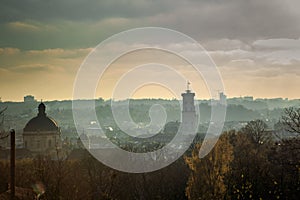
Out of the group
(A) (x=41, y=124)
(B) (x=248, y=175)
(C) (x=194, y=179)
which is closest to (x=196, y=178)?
(C) (x=194, y=179)

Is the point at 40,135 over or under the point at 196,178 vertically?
over

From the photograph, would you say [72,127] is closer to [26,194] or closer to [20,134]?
[20,134]

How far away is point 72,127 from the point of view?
8606cm

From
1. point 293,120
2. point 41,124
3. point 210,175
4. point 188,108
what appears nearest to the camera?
point 293,120

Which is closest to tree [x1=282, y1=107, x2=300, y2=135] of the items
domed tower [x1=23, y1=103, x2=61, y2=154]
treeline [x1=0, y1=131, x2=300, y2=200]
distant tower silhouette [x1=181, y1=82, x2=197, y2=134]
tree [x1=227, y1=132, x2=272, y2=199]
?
treeline [x1=0, y1=131, x2=300, y2=200]

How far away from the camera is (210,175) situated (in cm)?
1891

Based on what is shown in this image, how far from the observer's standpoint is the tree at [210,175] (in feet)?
58.5

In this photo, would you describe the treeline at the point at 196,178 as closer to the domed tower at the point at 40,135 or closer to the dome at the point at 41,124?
the domed tower at the point at 40,135

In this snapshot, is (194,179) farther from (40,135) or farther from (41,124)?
(41,124)

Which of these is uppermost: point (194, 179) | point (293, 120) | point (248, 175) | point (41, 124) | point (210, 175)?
point (293, 120)

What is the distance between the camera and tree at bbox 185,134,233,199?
58.5ft

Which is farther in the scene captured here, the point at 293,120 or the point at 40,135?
the point at 40,135

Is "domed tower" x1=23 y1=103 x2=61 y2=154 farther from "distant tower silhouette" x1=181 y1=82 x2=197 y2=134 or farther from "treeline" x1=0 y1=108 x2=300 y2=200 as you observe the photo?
"distant tower silhouette" x1=181 y1=82 x2=197 y2=134

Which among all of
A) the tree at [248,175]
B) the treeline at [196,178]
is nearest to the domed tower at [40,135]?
the treeline at [196,178]
